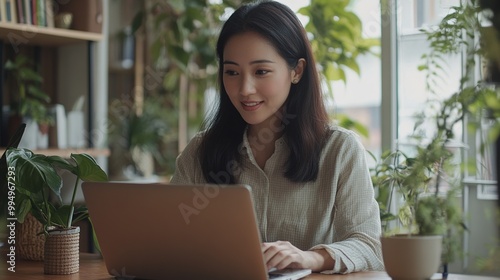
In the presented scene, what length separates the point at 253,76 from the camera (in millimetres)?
1870

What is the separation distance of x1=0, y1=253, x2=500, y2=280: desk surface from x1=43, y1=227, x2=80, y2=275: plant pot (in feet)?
0.07

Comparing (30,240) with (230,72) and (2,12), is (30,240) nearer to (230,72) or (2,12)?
→ (230,72)

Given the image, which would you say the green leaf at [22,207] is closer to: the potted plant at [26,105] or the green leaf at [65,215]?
the green leaf at [65,215]

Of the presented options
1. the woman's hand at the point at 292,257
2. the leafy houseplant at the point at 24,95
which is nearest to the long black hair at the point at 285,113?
the woman's hand at the point at 292,257

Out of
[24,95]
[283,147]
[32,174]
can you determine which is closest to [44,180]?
[32,174]

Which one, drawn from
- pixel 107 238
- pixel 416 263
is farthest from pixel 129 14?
pixel 416 263

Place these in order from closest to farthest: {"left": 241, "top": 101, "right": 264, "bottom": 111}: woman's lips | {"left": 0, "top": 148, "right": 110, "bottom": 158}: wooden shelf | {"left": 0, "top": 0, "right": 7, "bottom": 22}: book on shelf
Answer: {"left": 241, "top": 101, "right": 264, "bottom": 111}: woman's lips
{"left": 0, "top": 0, "right": 7, "bottom": 22}: book on shelf
{"left": 0, "top": 148, "right": 110, "bottom": 158}: wooden shelf

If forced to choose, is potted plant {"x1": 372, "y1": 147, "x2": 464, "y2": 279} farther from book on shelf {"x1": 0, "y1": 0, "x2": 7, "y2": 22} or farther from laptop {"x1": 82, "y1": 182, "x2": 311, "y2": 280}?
book on shelf {"x1": 0, "y1": 0, "x2": 7, "y2": 22}

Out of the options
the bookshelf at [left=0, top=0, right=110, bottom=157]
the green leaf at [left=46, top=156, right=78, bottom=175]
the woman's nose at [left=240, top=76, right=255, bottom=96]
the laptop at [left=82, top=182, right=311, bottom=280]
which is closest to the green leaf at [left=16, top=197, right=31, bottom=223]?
the green leaf at [left=46, top=156, right=78, bottom=175]

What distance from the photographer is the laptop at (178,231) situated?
4.12 feet

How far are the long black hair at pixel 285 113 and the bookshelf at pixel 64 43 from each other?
1293 mm

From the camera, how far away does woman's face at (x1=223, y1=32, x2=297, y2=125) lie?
1865mm

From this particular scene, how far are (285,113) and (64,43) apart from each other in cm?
177

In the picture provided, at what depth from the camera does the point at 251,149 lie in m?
2.01
